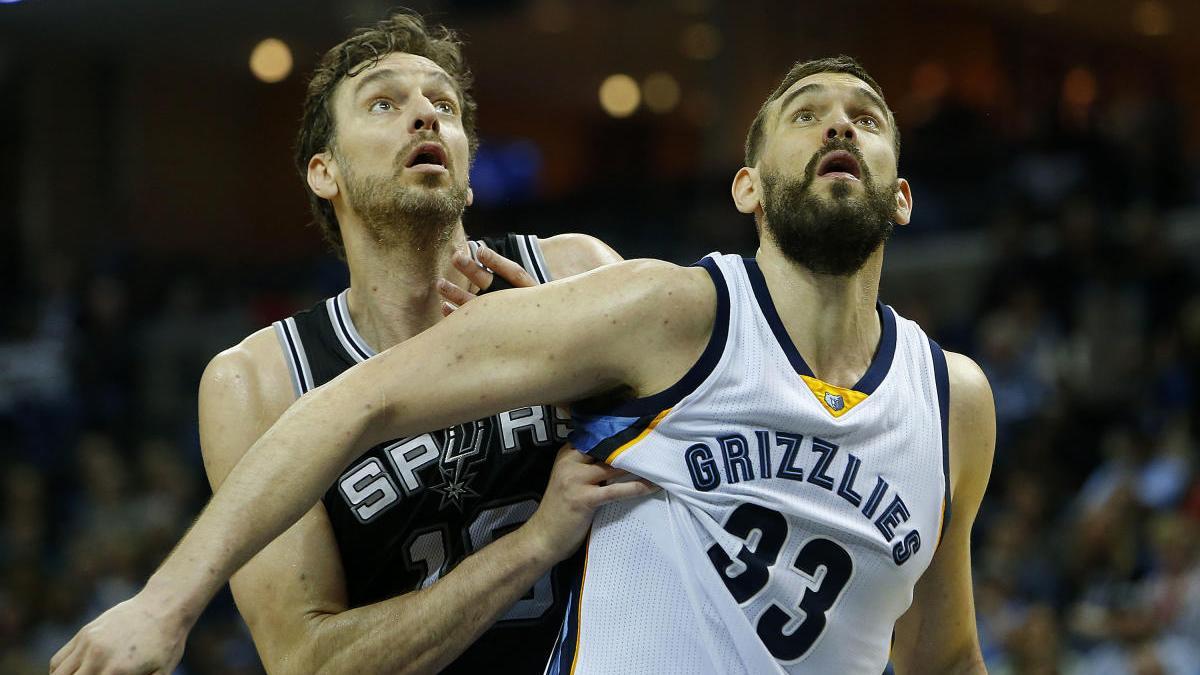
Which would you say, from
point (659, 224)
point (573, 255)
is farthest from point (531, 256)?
point (659, 224)

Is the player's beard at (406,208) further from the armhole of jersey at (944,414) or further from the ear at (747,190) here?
the armhole of jersey at (944,414)

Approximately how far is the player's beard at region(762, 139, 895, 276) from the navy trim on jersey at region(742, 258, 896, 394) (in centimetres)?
9

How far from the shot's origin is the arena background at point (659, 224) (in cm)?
875

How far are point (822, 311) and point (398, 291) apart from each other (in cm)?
126

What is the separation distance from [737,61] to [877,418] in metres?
14.5

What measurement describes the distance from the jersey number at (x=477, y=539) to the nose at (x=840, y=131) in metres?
1.23

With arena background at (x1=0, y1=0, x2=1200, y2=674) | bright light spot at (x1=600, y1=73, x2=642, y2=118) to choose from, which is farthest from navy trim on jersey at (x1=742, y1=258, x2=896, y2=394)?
bright light spot at (x1=600, y1=73, x2=642, y2=118)

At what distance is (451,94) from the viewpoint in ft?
13.3

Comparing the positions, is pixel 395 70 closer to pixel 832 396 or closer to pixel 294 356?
pixel 294 356

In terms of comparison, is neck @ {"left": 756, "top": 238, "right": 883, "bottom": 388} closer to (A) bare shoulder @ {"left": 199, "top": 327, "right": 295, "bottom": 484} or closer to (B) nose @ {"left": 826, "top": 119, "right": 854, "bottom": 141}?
(B) nose @ {"left": 826, "top": 119, "right": 854, "bottom": 141}

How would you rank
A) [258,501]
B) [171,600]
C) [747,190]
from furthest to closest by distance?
1. [747,190]
2. [258,501]
3. [171,600]

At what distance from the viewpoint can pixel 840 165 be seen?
3215 mm

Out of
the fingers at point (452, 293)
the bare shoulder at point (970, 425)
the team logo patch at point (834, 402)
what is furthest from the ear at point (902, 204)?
the fingers at point (452, 293)

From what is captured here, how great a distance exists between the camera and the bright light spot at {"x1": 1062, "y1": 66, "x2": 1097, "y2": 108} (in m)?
15.6
